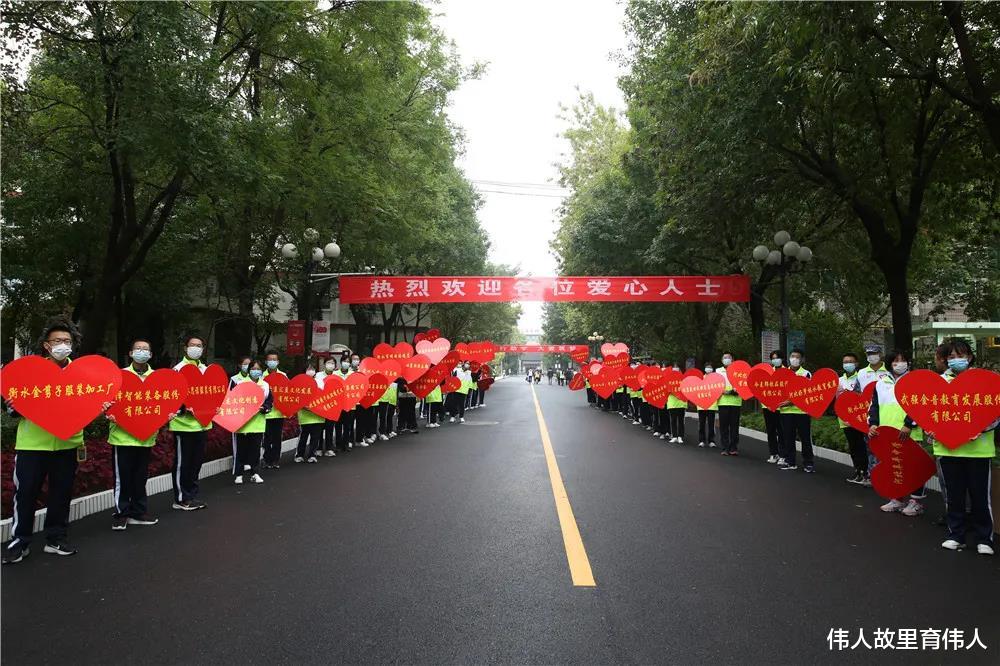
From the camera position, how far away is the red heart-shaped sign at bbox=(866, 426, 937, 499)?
21.4ft

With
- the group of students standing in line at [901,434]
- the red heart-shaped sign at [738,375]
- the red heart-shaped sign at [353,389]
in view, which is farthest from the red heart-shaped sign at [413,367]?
the red heart-shaped sign at [738,375]

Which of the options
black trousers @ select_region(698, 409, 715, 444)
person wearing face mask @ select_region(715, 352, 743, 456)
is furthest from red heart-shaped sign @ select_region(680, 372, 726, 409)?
black trousers @ select_region(698, 409, 715, 444)

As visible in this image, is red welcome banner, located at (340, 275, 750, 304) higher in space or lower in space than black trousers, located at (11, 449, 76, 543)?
higher

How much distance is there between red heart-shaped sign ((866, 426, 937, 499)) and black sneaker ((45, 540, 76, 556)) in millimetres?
7512

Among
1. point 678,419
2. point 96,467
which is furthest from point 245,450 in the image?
point 678,419

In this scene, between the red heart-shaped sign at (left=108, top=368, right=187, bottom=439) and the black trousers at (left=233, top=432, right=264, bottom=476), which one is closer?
the red heart-shaped sign at (left=108, top=368, right=187, bottom=439)

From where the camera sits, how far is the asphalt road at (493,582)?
352 cm

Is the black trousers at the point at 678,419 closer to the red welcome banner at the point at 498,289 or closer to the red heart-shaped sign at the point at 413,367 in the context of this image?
the red heart-shaped sign at the point at 413,367

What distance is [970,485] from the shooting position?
216 inches

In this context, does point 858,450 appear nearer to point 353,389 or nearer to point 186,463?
point 353,389

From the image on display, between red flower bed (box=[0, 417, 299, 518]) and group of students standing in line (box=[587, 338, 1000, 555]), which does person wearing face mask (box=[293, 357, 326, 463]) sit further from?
group of students standing in line (box=[587, 338, 1000, 555])

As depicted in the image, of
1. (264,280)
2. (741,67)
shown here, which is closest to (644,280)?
(741,67)

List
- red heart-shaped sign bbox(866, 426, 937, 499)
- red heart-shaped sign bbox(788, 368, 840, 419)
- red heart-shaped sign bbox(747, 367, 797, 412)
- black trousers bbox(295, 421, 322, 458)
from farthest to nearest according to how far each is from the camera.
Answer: black trousers bbox(295, 421, 322, 458)
red heart-shaped sign bbox(747, 367, 797, 412)
red heart-shaped sign bbox(788, 368, 840, 419)
red heart-shaped sign bbox(866, 426, 937, 499)

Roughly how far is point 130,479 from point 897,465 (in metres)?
7.56
